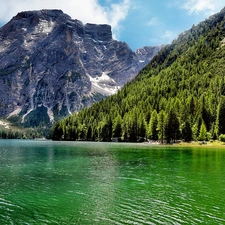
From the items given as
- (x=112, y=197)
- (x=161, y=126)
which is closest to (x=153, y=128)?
(x=161, y=126)

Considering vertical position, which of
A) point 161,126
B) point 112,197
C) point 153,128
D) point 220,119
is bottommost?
point 112,197

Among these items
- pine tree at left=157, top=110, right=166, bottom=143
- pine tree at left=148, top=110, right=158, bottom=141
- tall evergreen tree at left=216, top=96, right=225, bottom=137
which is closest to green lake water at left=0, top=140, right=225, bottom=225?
tall evergreen tree at left=216, top=96, right=225, bottom=137

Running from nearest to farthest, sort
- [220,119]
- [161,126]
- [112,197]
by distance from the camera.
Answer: [112,197]
[220,119]
[161,126]

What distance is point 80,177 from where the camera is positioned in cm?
4322

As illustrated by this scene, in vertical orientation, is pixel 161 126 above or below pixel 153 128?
above

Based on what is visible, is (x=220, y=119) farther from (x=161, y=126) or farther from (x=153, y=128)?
(x=153, y=128)

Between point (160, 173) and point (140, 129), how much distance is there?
131m

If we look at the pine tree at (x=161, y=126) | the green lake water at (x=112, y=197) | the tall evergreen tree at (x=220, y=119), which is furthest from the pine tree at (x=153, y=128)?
the green lake water at (x=112, y=197)

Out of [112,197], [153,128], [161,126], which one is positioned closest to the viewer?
[112,197]

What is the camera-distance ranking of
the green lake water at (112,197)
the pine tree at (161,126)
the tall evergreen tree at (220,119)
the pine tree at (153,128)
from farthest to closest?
1. the pine tree at (153,128)
2. the pine tree at (161,126)
3. the tall evergreen tree at (220,119)
4. the green lake water at (112,197)

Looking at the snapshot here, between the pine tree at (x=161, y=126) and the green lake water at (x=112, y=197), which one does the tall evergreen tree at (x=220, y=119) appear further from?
the green lake water at (x=112, y=197)

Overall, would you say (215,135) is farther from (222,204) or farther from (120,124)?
(222,204)

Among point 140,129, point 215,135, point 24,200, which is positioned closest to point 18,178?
point 24,200

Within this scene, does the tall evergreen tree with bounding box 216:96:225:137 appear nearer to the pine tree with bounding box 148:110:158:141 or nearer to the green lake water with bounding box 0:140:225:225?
the pine tree with bounding box 148:110:158:141
